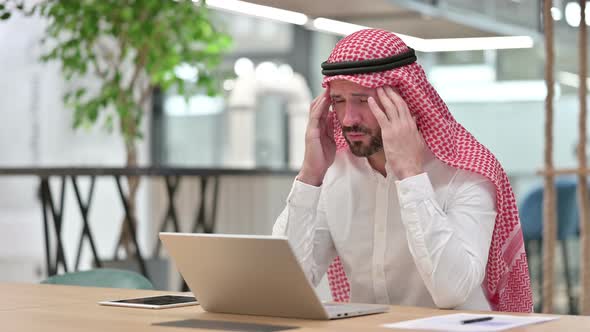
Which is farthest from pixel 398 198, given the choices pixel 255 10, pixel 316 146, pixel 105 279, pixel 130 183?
pixel 130 183

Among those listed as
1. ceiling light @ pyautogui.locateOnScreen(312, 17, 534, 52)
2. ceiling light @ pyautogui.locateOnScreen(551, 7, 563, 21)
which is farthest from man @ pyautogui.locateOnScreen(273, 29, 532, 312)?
ceiling light @ pyautogui.locateOnScreen(551, 7, 563, 21)

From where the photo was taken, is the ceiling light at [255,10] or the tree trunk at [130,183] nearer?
the ceiling light at [255,10]

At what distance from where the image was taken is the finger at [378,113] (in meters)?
2.51

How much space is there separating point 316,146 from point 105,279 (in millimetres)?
705

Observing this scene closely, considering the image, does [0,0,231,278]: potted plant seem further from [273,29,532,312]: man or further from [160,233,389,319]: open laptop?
[160,233,389,319]: open laptop

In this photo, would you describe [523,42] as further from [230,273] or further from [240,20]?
[230,273]

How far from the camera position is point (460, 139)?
2619 millimetres

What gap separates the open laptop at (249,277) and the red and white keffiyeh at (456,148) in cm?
46

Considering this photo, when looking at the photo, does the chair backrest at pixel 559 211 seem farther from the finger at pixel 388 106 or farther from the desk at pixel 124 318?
the desk at pixel 124 318

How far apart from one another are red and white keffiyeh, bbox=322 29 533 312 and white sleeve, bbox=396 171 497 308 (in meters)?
0.10

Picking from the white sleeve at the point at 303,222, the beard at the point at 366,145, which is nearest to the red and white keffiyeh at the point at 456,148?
the beard at the point at 366,145

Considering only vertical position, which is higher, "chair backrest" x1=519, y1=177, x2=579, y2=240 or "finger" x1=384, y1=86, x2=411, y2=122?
"finger" x1=384, y1=86, x2=411, y2=122

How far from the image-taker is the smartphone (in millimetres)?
2309

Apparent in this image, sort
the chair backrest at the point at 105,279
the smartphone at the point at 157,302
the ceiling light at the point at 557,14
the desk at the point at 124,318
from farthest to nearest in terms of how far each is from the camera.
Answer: the ceiling light at the point at 557,14 → the chair backrest at the point at 105,279 → the smartphone at the point at 157,302 → the desk at the point at 124,318
